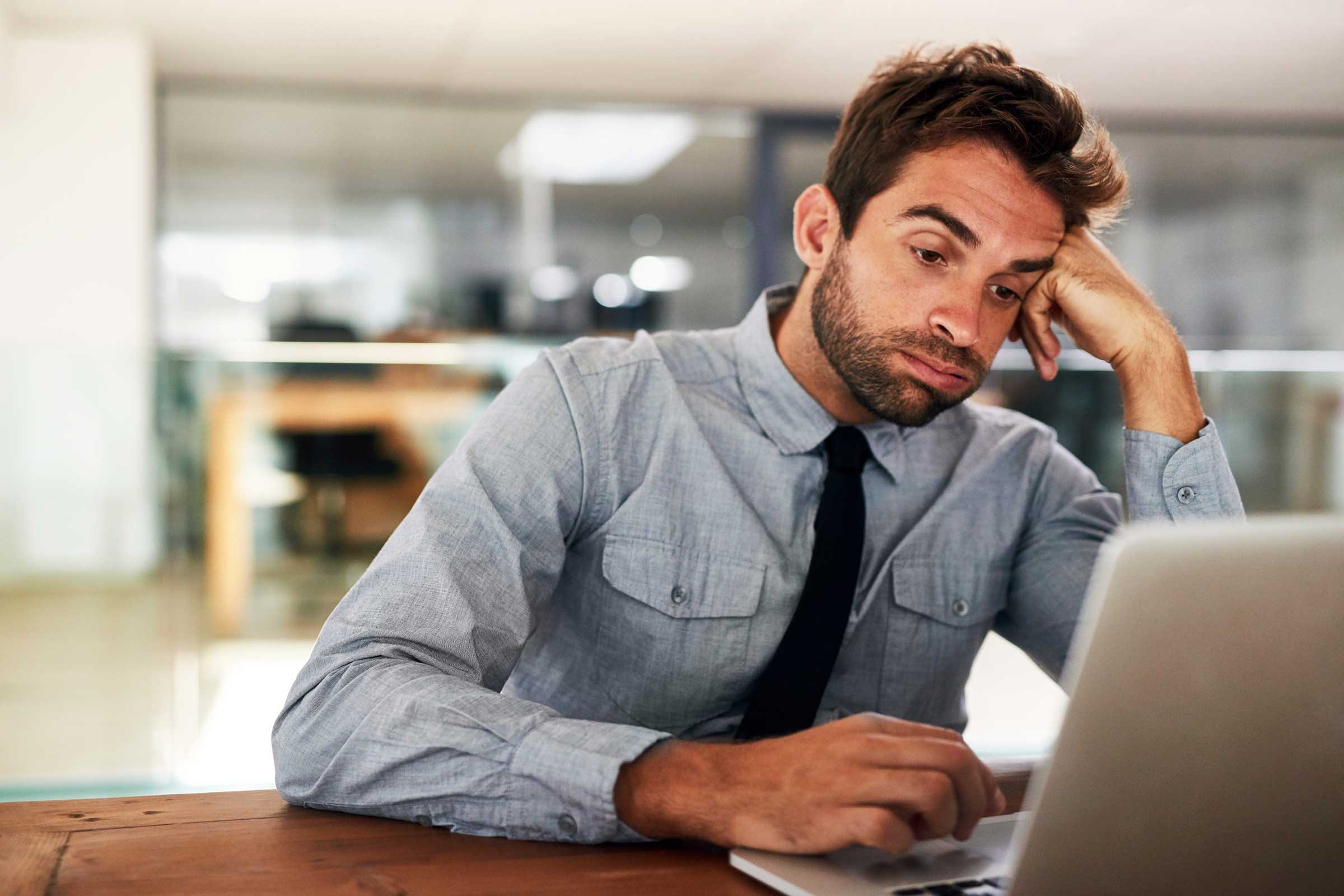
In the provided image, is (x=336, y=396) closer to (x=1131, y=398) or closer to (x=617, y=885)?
(x=1131, y=398)

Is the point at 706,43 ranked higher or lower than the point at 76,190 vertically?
higher

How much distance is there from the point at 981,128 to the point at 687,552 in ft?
1.68

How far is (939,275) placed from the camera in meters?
1.15

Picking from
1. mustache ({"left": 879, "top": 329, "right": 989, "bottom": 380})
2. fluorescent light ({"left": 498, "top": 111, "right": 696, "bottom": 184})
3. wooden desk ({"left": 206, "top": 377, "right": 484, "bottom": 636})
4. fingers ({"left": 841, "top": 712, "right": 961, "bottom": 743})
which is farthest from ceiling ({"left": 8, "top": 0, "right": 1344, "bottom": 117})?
fingers ({"left": 841, "top": 712, "right": 961, "bottom": 743})

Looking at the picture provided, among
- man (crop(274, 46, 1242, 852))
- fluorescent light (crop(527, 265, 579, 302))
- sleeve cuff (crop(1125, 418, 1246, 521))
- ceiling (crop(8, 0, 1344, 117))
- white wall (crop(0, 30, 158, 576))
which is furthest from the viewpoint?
fluorescent light (crop(527, 265, 579, 302))

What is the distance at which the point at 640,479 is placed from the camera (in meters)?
1.14

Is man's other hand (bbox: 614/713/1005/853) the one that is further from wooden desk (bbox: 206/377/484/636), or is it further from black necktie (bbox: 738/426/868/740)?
wooden desk (bbox: 206/377/484/636)

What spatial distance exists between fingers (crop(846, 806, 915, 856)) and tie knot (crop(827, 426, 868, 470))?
0.56 metres

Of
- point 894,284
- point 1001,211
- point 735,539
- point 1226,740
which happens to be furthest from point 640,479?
point 1226,740

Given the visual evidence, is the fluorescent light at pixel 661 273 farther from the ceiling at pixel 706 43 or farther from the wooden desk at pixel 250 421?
the wooden desk at pixel 250 421

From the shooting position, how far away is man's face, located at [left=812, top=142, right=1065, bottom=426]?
1.15m

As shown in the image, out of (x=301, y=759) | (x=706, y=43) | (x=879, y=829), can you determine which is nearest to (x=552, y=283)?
(x=706, y=43)

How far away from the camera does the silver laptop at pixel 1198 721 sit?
497 mm

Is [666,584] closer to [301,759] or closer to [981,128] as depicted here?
[301,759]
